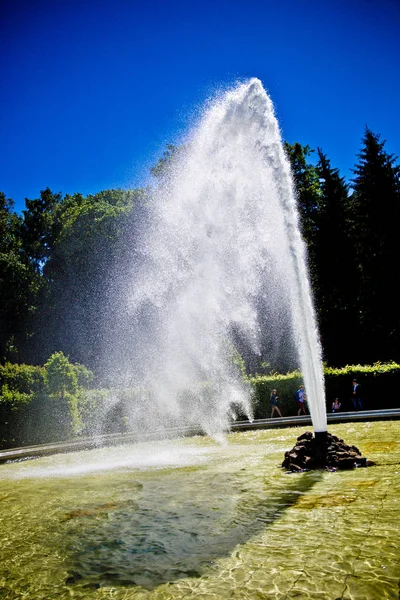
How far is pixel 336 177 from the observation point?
1577 inches

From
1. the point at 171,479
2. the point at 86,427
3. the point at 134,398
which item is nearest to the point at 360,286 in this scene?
the point at 134,398

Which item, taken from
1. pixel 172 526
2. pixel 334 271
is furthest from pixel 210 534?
pixel 334 271

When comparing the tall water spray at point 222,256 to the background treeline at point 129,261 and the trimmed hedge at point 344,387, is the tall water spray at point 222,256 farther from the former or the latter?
the background treeline at point 129,261

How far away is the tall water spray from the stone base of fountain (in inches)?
16.1

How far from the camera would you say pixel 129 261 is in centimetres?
4253

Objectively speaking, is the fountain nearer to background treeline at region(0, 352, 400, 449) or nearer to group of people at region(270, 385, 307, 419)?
background treeline at region(0, 352, 400, 449)

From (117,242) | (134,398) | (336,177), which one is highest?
(336,177)

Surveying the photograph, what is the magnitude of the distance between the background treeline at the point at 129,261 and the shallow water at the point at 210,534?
26236mm

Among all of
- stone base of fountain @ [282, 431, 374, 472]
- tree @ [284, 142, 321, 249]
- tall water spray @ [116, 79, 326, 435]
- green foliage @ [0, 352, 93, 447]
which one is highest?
tree @ [284, 142, 321, 249]

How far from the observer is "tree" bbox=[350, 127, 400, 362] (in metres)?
31.8

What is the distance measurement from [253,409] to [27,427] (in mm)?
10839

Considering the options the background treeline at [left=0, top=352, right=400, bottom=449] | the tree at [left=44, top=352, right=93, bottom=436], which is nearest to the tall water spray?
the background treeline at [left=0, top=352, right=400, bottom=449]

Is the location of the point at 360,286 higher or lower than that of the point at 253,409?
higher

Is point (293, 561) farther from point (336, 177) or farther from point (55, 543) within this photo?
point (336, 177)
